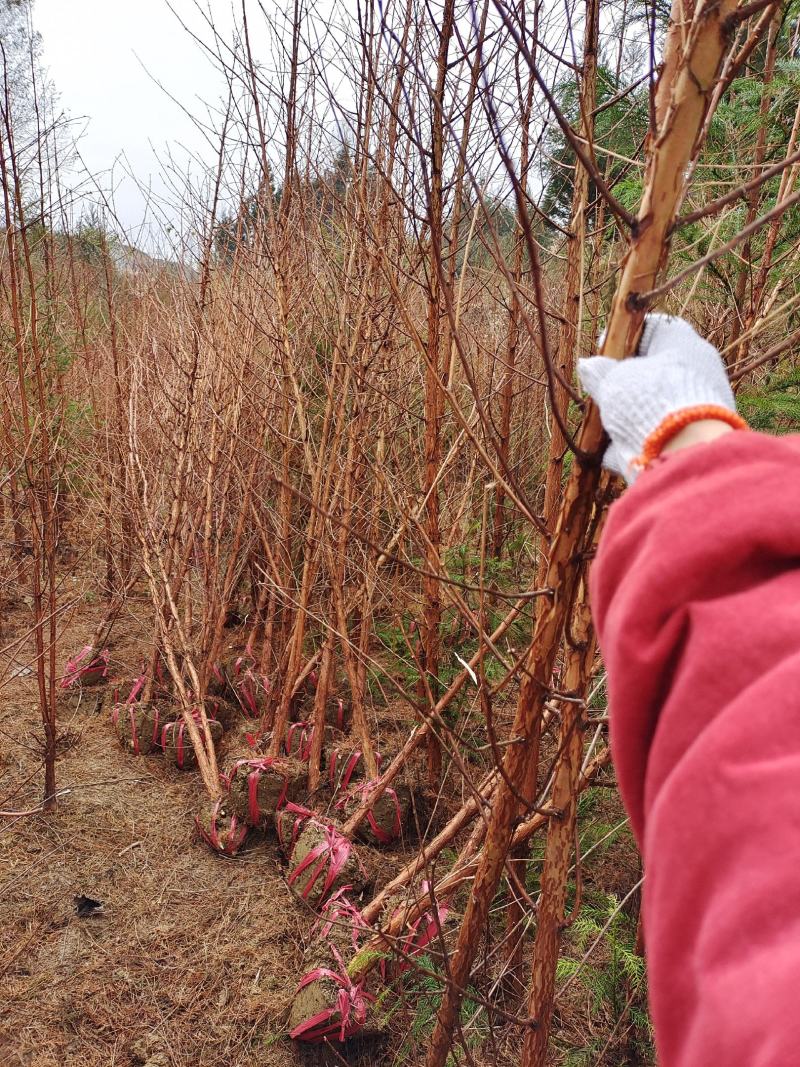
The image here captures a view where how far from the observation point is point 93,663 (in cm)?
465

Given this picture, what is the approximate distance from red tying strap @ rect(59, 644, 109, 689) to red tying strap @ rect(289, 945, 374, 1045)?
2.86 meters

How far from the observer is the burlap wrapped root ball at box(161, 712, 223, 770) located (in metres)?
3.82

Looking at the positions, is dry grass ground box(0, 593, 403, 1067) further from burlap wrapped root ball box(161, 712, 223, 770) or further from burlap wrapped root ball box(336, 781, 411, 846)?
burlap wrapped root ball box(336, 781, 411, 846)

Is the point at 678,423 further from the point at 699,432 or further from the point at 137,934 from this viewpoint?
the point at 137,934

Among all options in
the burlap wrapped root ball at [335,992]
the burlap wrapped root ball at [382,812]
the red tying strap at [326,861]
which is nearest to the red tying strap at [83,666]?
the burlap wrapped root ball at [382,812]

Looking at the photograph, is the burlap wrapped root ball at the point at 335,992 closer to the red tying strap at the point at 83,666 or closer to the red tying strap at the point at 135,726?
the red tying strap at the point at 135,726

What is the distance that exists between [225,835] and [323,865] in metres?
0.67

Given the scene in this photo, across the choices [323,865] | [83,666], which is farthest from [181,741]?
[323,865]

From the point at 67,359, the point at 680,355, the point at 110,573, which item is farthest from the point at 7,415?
the point at 680,355

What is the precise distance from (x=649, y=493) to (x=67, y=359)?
25.4 feet

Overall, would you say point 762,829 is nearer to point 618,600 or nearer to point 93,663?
point 618,600

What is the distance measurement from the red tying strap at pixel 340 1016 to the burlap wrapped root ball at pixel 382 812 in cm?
83

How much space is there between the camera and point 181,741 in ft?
12.4

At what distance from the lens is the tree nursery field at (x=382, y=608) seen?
1316 mm
